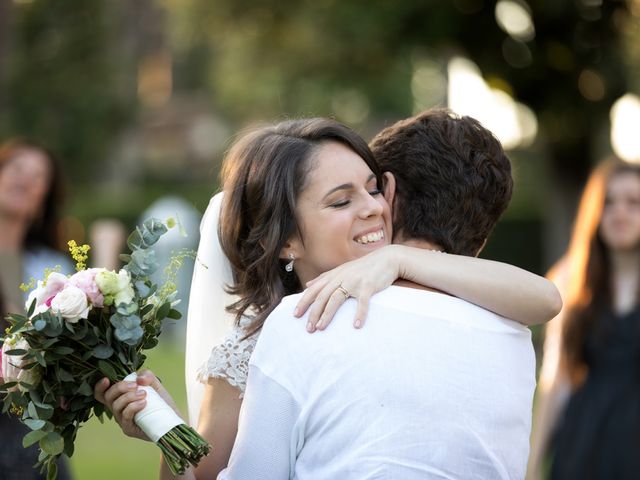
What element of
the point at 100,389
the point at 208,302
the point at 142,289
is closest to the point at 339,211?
the point at 142,289

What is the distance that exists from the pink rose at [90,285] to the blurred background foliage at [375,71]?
3.51 feet

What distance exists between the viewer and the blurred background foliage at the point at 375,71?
14.7 metres

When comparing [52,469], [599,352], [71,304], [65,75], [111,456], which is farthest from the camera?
[65,75]

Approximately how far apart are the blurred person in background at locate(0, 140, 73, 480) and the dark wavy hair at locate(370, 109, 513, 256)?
2617mm

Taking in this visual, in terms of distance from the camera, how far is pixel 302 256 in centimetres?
320

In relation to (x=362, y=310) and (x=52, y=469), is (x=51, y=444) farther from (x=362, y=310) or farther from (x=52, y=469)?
(x=362, y=310)

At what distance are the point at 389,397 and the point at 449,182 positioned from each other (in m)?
0.69

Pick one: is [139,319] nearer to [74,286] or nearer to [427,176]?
[74,286]

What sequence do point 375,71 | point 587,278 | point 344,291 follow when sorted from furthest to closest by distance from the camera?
1. point 375,71
2. point 587,278
3. point 344,291

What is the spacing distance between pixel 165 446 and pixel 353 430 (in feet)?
1.78

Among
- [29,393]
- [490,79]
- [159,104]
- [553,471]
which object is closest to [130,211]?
[490,79]

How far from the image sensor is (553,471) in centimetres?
591

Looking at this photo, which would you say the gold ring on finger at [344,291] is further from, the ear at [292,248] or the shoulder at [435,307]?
the ear at [292,248]

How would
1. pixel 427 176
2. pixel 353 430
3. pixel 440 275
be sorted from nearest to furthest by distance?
1. pixel 353 430
2. pixel 440 275
3. pixel 427 176
